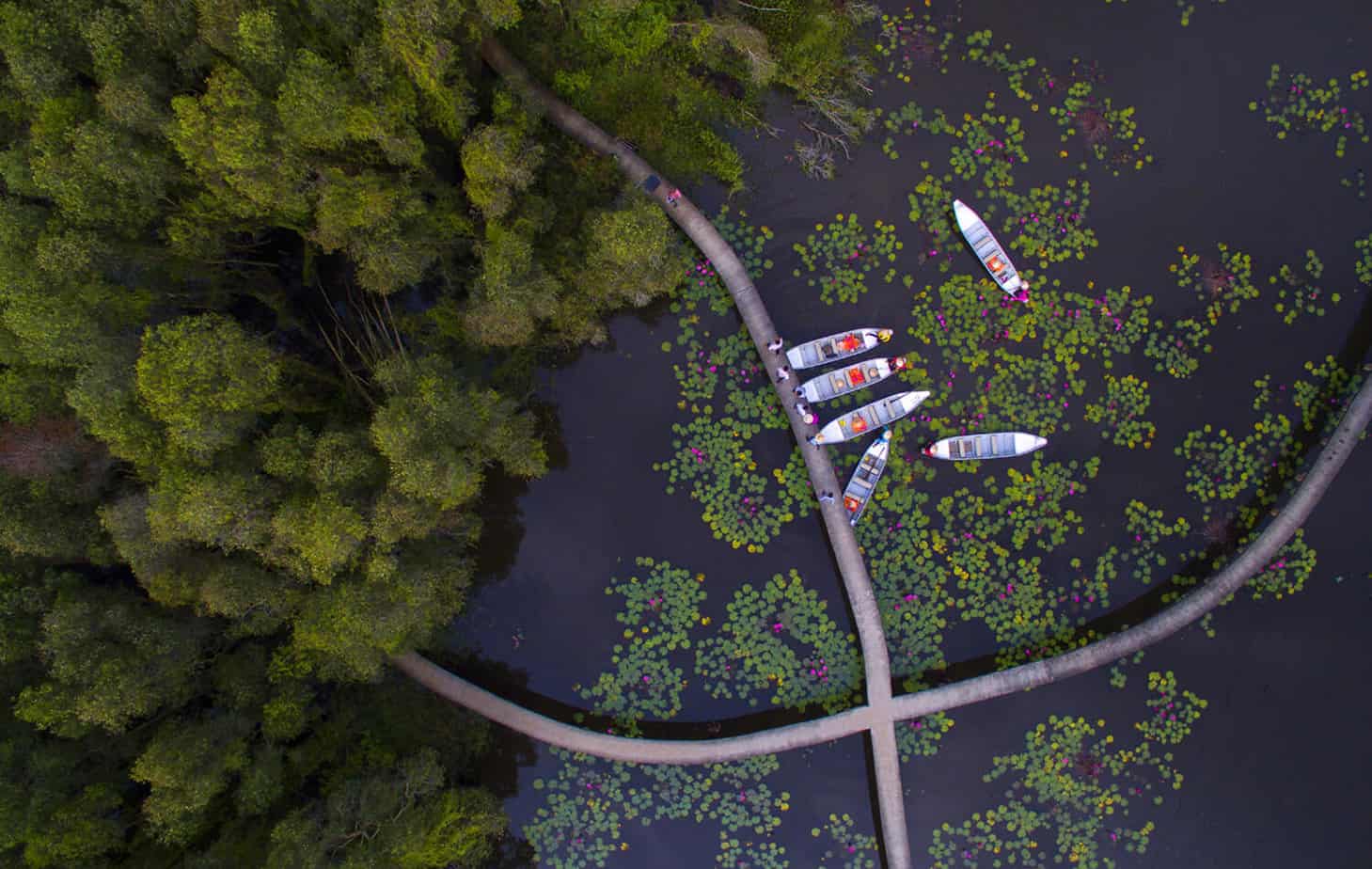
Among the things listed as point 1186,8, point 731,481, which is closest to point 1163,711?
point 731,481

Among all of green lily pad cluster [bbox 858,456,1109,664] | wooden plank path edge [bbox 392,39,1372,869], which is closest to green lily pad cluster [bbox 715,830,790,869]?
wooden plank path edge [bbox 392,39,1372,869]

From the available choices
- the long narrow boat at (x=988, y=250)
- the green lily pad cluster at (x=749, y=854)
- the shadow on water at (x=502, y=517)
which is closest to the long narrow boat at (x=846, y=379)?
the long narrow boat at (x=988, y=250)

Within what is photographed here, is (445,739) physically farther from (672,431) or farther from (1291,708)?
→ (1291,708)

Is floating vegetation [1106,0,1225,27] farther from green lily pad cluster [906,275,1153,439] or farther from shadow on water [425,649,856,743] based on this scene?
shadow on water [425,649,856,743]

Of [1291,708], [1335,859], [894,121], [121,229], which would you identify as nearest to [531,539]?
[121,229]

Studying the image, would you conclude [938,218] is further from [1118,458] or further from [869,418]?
[1118,458]

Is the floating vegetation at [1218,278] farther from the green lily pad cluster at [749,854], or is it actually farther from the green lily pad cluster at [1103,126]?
the green lily pad cluster at [749,854]
